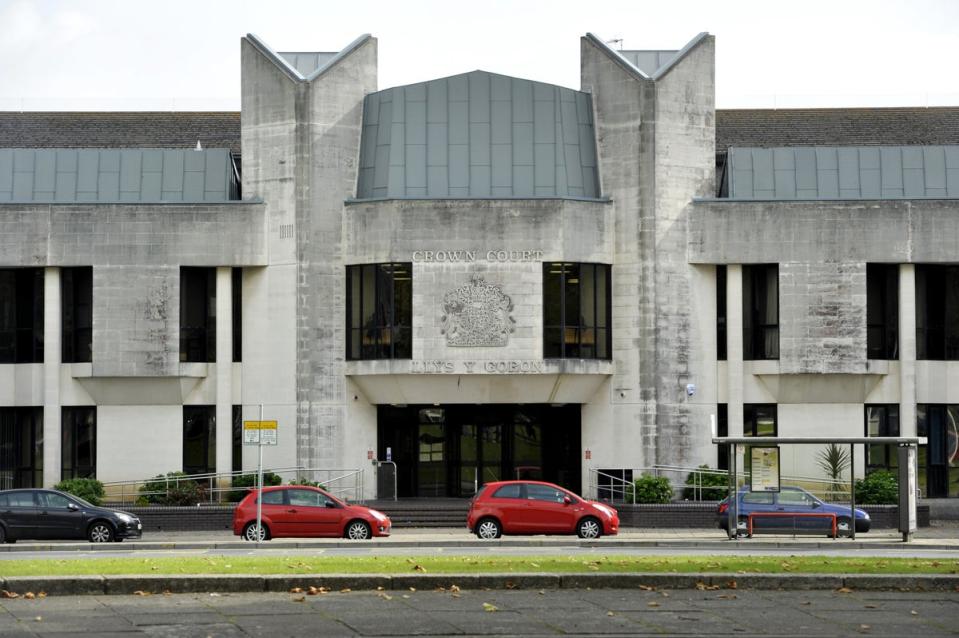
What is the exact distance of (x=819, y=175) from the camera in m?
44.6

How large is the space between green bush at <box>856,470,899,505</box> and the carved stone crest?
33.4ft

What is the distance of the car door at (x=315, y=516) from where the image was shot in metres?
33.2

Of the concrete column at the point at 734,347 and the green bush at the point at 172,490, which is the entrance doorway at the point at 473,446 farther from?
the green bush at the point at 172,490

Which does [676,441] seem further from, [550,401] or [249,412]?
[249,412]

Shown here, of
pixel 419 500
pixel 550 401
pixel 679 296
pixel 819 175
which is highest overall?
pixel 819 175

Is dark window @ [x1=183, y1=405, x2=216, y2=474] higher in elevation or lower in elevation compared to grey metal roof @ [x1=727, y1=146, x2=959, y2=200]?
lower

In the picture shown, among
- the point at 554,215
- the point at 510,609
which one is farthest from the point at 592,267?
the point at 510,609

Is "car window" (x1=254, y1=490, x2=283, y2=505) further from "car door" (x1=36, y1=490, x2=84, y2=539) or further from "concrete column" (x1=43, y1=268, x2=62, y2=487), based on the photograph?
"concrete column" (x1=43, y1=268, x2=62, y2=487)

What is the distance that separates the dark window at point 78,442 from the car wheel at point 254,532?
1142 cm

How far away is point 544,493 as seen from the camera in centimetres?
3381

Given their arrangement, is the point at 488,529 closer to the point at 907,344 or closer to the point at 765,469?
the point at 765,469

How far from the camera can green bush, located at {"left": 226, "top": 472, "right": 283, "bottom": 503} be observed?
4122 centimetres

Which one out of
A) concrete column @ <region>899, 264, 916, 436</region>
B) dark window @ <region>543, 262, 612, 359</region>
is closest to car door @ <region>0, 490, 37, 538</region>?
dark window @ <region>543, 262, 612, 359</region>

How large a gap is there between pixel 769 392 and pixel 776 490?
30.9ft
